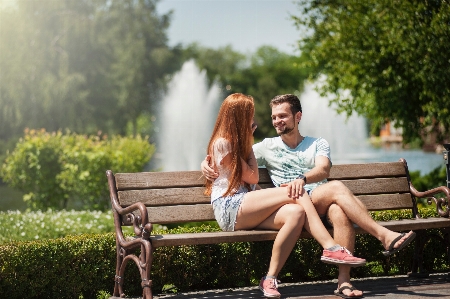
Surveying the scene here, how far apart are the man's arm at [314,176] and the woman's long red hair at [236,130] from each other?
0.39 metres

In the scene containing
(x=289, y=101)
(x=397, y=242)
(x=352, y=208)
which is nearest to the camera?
(x=397, y=242)

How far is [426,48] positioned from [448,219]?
607cm

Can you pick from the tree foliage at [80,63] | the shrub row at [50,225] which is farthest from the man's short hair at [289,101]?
the tree foliage at [80,63]

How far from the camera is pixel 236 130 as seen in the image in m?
4.97

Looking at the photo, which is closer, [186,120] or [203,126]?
[203,126]

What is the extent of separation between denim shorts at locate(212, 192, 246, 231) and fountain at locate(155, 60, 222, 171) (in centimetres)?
1967

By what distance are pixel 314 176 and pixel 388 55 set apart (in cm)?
746

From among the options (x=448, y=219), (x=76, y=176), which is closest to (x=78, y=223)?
(x=76, y=176)

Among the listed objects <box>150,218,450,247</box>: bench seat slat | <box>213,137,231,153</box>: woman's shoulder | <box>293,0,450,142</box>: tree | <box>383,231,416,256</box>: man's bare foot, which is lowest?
<box>383,231,416,256</box>: man's bare foot

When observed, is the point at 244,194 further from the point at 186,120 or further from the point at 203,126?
the point at 186,120

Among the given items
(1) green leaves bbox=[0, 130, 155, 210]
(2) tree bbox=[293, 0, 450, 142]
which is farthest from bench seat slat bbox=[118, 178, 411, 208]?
(1) green leaves bbox=[0, 130, 155, 210]

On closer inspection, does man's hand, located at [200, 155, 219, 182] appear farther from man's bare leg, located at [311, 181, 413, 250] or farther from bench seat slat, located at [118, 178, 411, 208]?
man's bare leg, located at [311, 181, 413, 250]

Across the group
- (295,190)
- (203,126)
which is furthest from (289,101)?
(203,126)

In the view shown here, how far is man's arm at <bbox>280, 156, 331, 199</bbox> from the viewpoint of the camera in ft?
15.7
